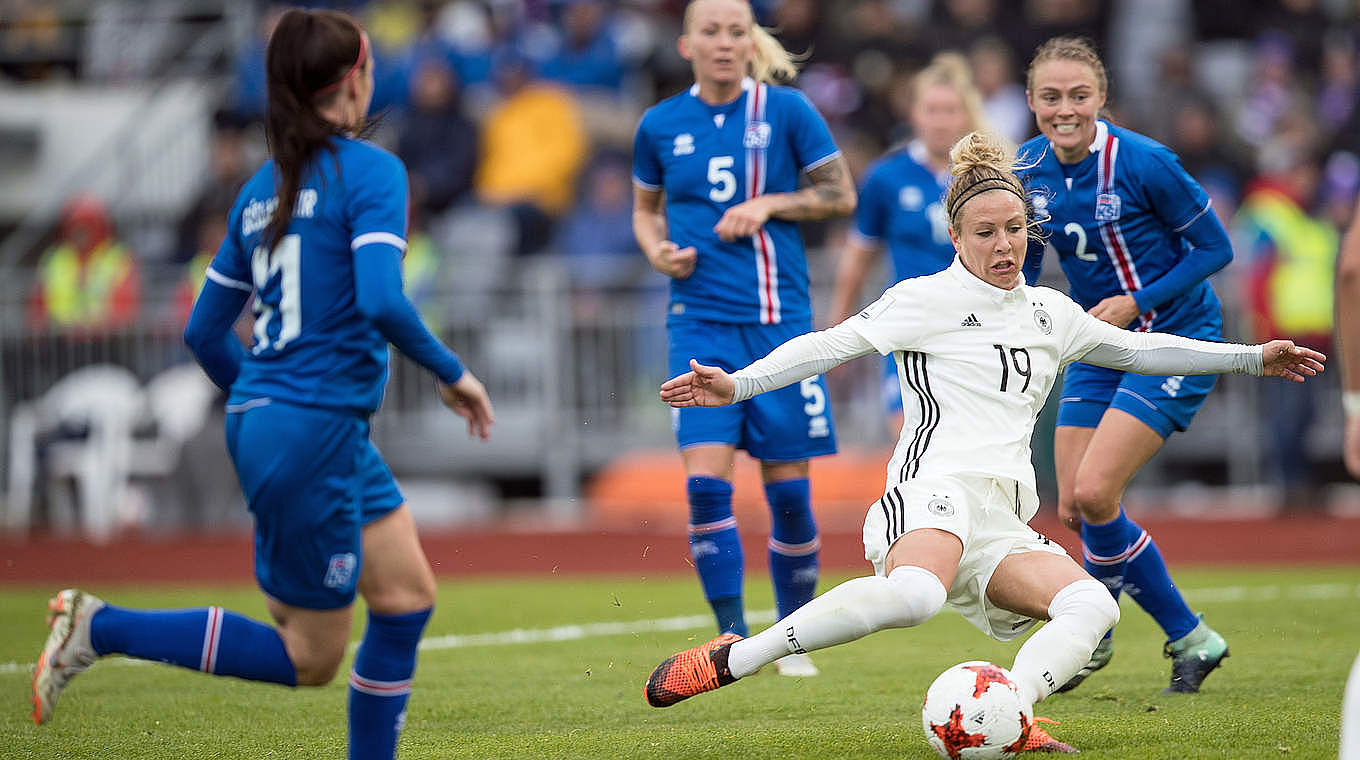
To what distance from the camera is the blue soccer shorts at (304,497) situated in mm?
4199

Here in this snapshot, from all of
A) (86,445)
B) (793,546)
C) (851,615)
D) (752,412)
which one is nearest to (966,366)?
(851,615)

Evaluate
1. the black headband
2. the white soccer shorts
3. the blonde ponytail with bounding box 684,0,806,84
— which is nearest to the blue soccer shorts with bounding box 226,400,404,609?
the white soccer shorts

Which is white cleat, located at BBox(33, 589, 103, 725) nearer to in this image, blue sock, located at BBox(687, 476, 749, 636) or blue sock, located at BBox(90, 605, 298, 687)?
blue sock, located at BBox(90, 605, 298, 687)

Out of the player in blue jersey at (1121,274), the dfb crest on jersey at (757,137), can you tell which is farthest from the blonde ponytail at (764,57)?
the player in blue jersey at (1121,274)

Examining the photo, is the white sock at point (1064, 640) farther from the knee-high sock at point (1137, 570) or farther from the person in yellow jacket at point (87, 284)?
the person in yellow jacket at point (87, 284)

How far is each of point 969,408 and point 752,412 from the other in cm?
197

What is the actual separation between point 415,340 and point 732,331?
2.91m

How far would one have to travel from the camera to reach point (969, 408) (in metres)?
4.98

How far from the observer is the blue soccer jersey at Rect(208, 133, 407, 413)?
427 centimetres

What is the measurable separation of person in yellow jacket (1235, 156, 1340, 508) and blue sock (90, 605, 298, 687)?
11.3 m

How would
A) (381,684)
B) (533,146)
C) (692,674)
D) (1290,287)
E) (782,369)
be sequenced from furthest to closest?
1. (533,146)
2. (1290,287)
3. (782,369)
4. (692,674)
5. (381,684)

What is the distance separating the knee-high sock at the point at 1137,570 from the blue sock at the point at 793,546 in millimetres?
1179

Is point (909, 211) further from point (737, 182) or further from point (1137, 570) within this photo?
point (1137, 570)

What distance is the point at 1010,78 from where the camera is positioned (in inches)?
616
